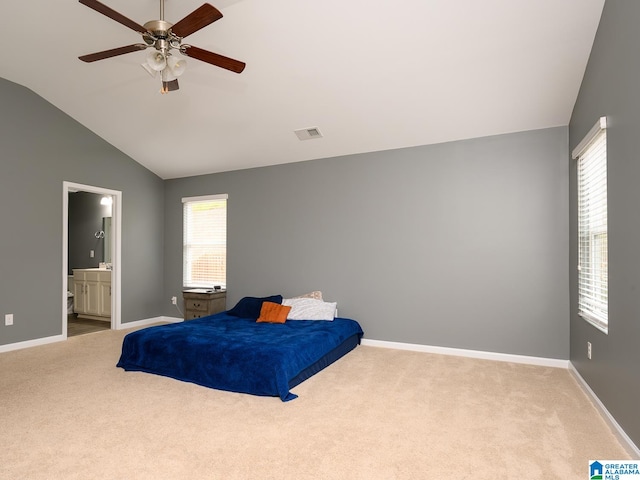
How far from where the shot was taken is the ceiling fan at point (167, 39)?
2219 millimetres

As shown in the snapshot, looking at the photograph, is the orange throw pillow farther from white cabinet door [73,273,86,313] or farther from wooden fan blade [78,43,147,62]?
white cabinet door [73,273,86,313]

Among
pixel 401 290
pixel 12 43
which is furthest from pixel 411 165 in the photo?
pixel 12 43

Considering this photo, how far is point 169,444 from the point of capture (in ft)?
7.68

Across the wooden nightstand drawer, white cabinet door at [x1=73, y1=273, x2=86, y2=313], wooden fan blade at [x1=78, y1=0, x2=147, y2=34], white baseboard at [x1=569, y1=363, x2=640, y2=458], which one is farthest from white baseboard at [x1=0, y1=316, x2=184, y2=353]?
white baseboard at [x1=569, y1=363, x2=640, y2=458]

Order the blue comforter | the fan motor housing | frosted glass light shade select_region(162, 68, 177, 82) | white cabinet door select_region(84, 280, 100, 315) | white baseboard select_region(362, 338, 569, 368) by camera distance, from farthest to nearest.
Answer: white cabinet door select_region(84, 280, 100, 315) → white baseboard select_region(362, 338, 569, 368) → the blue comforter → frosted glass light shade select_region(162, 68, 177, 82) → the fan motor housing

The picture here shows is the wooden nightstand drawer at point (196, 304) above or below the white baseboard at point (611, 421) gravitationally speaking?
above

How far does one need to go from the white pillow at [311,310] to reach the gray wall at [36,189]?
9.78 feet

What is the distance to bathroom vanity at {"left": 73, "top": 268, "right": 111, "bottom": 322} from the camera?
6.25 metres

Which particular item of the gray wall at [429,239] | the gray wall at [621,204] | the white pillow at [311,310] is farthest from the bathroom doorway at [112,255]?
the gray wall at [621,204]

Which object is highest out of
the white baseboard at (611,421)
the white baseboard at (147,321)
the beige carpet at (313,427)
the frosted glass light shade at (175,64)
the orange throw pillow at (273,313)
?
A: the frosted glass light shade at (175,64)

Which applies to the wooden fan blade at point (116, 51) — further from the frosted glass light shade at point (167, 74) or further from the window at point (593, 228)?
the window at point (593, 228)

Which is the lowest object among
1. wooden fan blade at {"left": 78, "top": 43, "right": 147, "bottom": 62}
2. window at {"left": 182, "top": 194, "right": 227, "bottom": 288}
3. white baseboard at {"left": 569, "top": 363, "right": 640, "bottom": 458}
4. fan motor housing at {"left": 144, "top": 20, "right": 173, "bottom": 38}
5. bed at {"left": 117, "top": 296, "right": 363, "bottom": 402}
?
white baseboard at {"left": 569, "top": 363, "right": 640, "bottom": 458}

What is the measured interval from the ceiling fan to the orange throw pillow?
2775mm

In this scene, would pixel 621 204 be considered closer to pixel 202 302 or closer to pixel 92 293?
pixel 202 302
